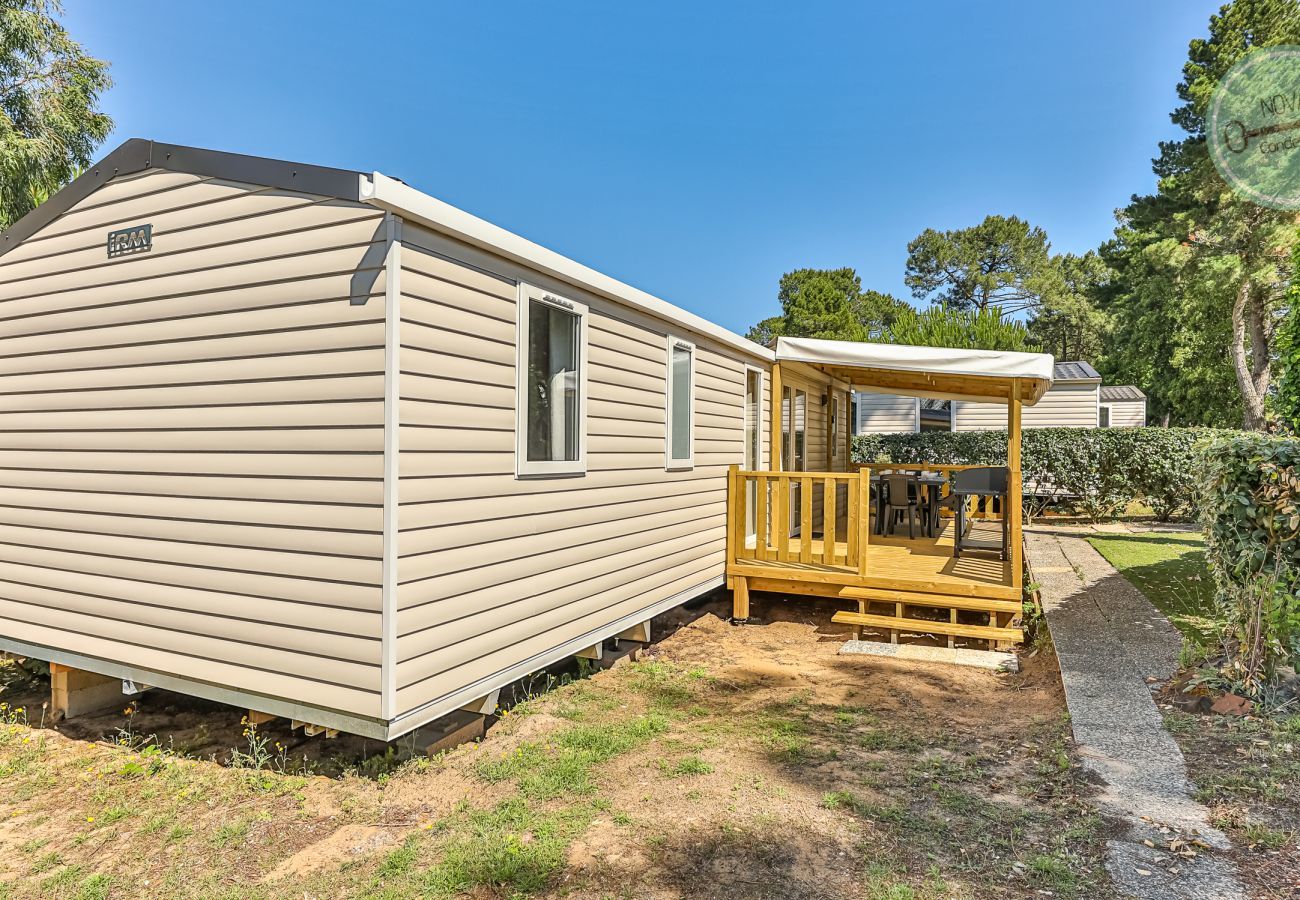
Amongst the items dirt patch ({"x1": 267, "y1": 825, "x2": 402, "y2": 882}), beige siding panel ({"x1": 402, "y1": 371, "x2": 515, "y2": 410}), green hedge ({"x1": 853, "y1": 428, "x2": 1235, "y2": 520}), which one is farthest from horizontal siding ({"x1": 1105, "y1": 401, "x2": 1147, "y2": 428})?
dirt patch ({"x1": 267, "y1": 825, "x2": 402, "y2": 882})

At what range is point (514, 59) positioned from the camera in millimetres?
19812

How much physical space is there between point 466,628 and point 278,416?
4.61 ft

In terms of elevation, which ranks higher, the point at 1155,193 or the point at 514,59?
the point at 514,59

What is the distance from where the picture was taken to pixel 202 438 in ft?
12.3

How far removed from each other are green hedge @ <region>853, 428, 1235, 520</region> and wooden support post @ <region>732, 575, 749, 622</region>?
28.8 ft

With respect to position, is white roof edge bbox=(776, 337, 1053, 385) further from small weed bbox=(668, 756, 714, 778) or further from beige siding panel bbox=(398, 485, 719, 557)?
small weed bbox=(668, 756, 714, 778)

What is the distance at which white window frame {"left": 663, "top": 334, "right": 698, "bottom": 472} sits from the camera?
5.79 meters

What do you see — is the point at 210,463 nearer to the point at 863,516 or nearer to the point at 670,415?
the point at 670,415

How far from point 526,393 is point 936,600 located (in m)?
4.01

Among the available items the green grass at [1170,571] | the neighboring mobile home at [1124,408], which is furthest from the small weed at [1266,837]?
the neighboring mobile home at [1124,408]

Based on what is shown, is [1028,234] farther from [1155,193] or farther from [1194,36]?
[1194,36]

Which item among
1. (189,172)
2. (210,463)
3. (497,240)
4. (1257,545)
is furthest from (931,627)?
(189,172)

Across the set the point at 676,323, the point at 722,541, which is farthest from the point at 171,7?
the point at 722,541

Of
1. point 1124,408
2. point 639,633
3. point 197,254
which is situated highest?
point 1124,408
